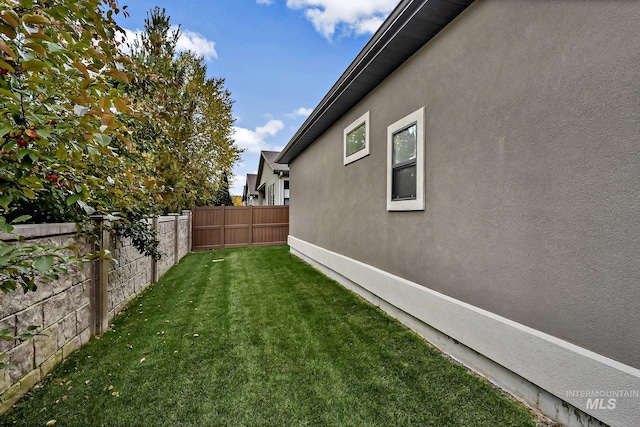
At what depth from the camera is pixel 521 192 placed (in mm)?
2402

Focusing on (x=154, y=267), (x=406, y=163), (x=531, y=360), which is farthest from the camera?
(x=154, y=267)

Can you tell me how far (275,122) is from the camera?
25625mm

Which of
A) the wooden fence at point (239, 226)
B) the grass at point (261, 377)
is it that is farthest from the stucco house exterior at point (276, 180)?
the grass at point (261, 377)

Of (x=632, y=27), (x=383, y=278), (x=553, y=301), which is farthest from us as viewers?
(x=383, y=278)

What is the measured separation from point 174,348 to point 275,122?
79.9ft

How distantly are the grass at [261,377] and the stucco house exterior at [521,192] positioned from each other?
18.6 inches

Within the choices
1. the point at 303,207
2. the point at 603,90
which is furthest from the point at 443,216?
the point at 303,207

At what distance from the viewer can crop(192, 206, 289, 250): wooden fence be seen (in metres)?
12.1

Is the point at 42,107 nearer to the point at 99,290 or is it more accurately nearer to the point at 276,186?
the point at 99,290

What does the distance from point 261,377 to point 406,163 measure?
10.4 feet

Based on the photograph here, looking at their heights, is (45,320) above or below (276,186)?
below

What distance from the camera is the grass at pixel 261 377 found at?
2.23 meters

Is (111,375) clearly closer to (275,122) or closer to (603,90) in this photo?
(603,90)

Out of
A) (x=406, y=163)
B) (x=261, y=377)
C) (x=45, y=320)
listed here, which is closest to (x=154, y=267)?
(x=45, y=320)
